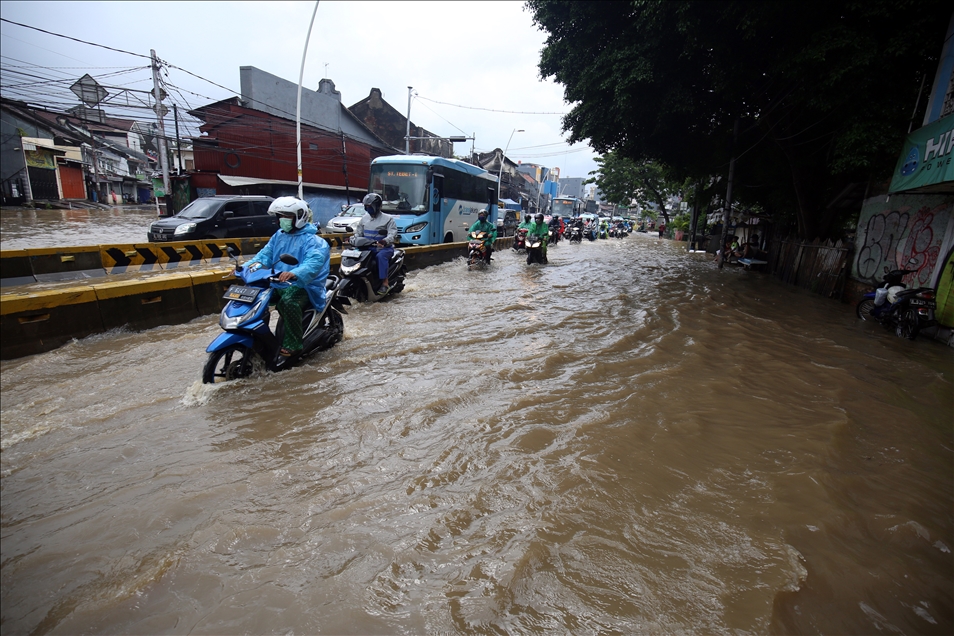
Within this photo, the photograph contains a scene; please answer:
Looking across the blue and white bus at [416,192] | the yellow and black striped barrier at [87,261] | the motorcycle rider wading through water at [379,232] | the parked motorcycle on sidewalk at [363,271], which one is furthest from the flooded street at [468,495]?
the blue and white bus at [416,192]

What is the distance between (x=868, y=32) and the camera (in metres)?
7.85

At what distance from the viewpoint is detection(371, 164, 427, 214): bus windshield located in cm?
1202

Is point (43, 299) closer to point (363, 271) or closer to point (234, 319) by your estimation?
point (234, 319)

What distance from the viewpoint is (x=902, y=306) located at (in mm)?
7035

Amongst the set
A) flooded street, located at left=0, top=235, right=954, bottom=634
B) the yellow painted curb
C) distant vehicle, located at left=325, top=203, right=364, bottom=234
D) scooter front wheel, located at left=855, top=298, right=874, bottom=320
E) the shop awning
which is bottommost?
flooded street, located at left=0, top=235, right=954, bottom=634

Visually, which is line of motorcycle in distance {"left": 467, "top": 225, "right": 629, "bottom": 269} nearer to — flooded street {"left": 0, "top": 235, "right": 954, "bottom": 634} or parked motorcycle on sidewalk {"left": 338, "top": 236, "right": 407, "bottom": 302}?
parked motorcycle on sidewalk {"left": 338, "top": 236, "right": 407, "bottom": 302}

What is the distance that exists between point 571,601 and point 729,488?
52.2 inches

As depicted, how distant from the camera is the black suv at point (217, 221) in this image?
34.3 feet

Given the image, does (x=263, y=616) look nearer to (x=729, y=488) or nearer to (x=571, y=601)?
(x=571, y=601)

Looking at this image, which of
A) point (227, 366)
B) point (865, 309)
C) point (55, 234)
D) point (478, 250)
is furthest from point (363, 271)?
point (55, 234)

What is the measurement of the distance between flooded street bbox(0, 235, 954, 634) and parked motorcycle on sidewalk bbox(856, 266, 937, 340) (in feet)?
8.35

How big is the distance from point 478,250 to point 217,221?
6298mm

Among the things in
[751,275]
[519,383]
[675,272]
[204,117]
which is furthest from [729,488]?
[204,117]

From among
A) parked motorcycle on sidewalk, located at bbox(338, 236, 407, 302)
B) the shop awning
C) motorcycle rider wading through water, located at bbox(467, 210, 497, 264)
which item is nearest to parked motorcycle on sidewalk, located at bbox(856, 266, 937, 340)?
motorcycle rider wading through water, located at bbox(467, 210, 497, 264)
